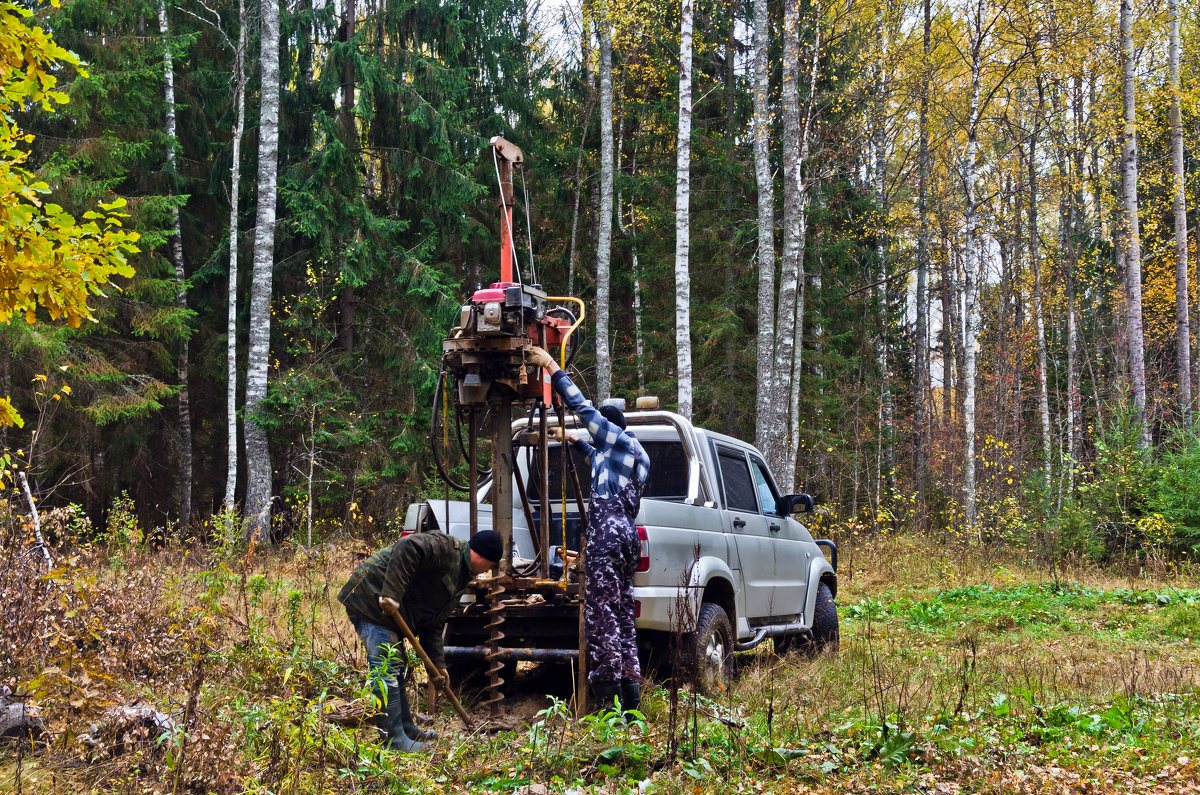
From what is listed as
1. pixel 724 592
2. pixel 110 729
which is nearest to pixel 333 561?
pixel 724 592

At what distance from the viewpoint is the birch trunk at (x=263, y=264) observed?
15930mm

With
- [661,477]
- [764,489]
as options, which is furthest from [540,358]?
[764,489]

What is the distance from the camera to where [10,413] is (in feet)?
15.8

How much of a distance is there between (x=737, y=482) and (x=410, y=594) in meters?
3.25

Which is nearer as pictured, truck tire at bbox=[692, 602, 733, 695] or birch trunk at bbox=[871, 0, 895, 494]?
truck tire at bbox=[692, 602, 733, 695]

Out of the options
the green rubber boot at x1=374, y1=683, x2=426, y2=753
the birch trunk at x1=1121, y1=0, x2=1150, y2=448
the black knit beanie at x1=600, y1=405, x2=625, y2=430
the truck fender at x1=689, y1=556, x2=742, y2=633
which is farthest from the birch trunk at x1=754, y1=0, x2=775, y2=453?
the green rubber boot at x1=374, y1=683, x2=426, y2=753

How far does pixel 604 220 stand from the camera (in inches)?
750

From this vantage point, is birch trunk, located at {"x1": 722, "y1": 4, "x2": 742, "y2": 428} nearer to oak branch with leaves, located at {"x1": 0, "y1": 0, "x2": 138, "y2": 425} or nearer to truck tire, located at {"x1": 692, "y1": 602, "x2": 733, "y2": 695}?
truck tire, located at {"x1": 692, "y1": 602, "x2": 733, "y2": 695}

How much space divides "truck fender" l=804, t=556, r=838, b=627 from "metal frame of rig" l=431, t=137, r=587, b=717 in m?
3.18

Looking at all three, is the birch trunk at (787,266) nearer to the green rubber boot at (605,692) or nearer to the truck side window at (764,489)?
the truck side window at (764,489)

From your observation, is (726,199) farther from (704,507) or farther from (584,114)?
(704,507)

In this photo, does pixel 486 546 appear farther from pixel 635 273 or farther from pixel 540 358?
pixel 635 273

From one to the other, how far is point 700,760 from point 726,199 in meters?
19.3

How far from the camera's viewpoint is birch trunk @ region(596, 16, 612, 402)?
18.8 metres
